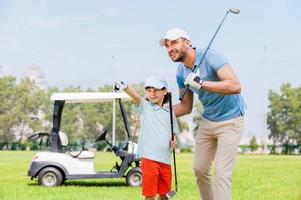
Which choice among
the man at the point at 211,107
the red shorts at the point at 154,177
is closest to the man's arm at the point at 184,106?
the man at the point at 211,107

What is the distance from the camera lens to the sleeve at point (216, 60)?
4.59 metres

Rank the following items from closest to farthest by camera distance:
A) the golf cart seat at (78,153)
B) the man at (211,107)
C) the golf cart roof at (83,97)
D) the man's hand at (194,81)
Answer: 1. the man's hand at (194,81)
2. the man at (211,107)
3. the golf cart seat at (78,153)
4. the golf cart roof at (83,97)

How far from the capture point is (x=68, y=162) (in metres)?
9.75

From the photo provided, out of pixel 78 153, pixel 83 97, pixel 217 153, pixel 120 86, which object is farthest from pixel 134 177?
pixel 120 86

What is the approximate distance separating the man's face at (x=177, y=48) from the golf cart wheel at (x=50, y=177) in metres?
5.38

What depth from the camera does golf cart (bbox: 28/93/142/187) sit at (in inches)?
380

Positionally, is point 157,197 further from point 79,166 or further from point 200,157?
point 79,166

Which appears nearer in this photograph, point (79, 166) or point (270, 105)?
point (79, 166)

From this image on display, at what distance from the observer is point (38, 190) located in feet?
29.2

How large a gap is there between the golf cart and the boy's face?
15.6 feet

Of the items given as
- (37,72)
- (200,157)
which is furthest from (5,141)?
(37,72)

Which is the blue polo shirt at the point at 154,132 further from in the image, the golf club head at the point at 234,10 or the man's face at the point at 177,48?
the golf club head at the point at 234,10

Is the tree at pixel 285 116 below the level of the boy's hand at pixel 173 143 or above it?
above

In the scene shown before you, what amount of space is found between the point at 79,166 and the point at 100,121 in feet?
158
